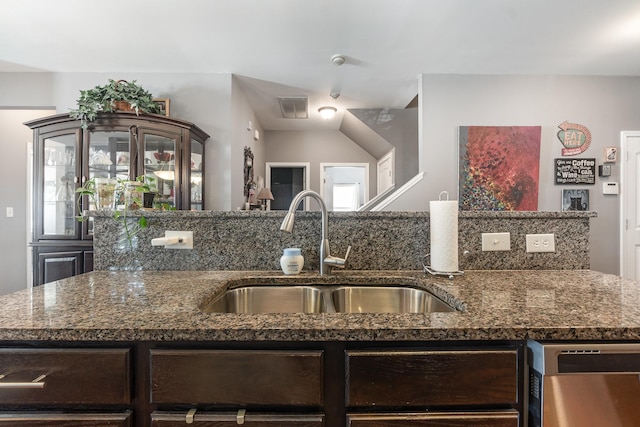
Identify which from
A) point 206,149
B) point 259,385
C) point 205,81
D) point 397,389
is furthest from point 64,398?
point 205,81

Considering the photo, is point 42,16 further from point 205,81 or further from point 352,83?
point 352,83

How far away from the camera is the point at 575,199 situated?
10.3ft

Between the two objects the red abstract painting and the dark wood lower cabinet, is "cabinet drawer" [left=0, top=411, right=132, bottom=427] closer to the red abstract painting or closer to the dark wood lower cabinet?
the dark wood lower cabinet

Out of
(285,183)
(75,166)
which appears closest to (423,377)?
(75,166)

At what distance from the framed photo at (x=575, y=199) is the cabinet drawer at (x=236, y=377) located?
3.70 metres

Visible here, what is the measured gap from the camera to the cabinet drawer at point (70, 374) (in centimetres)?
61

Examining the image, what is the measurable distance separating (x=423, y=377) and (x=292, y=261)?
615 millimetres

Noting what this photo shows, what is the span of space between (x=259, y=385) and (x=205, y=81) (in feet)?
10.8

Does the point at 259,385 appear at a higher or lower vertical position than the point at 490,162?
lower

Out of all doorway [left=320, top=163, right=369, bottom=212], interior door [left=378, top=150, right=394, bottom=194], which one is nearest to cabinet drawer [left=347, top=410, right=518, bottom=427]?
interior door [left=378, top=150, right=394, bottom=194]

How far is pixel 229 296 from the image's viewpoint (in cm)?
105

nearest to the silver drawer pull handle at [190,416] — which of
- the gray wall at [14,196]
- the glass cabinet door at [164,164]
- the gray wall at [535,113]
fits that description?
the glass cabinet door at [164,164]

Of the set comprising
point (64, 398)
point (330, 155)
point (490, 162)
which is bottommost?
point (64, 398)

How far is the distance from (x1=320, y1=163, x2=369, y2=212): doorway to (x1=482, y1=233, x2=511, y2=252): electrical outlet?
402 cm
